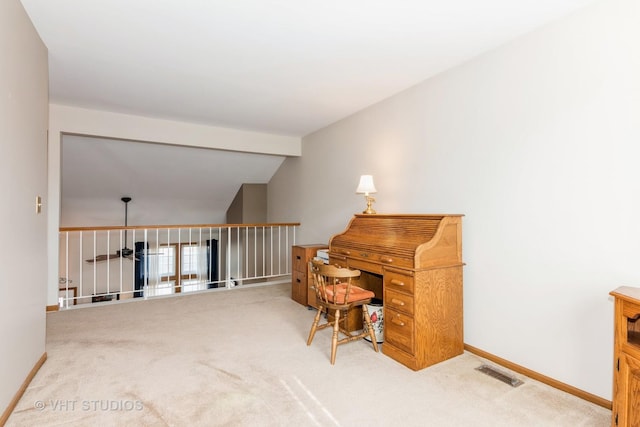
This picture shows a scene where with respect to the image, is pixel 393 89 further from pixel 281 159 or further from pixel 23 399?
pixel 23 399

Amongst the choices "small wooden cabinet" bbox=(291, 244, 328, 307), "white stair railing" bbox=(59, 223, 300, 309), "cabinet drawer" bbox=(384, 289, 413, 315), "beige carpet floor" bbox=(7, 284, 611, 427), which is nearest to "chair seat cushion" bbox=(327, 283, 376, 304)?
"cabinet drawer" bbox=(384, 289, 413, 315)

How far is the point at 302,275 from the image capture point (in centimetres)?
405

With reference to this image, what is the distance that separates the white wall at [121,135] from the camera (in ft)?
12.4

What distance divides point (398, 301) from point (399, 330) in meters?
0.22

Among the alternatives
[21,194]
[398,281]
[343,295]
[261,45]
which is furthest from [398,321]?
[21,194]

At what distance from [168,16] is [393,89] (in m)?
2.17

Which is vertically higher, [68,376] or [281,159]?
[281,159]

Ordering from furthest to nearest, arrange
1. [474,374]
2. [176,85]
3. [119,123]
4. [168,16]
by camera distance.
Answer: [119,123] → [176,85] → [474,374] → [168,16]

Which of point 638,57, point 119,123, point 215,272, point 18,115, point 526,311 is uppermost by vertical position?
point 119,123

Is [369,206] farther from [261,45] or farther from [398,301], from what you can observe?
[261,45]

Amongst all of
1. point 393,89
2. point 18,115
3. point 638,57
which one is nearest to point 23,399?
point 18,115

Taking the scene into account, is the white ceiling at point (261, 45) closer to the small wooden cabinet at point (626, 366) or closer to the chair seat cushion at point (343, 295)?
the small wooden cabinet at point (626, 366)

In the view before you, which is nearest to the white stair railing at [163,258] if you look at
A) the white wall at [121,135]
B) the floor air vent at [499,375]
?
the white wall at [121,135]

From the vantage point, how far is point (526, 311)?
7.68 feet
